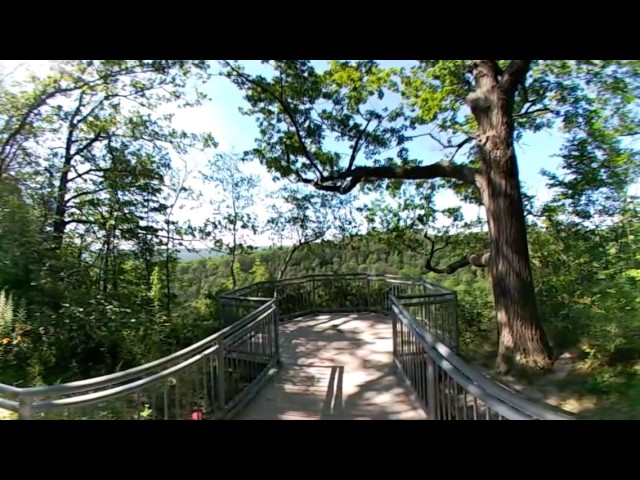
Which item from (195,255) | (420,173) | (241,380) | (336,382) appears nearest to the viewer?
(241,380)

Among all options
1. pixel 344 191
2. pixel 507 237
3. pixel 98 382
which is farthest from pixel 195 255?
pixel 507 237

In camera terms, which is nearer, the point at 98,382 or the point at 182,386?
the point at 98,382

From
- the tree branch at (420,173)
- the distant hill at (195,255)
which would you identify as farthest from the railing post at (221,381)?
the distant hill at (195,255)

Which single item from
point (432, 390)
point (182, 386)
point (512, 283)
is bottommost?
point (432, 390)

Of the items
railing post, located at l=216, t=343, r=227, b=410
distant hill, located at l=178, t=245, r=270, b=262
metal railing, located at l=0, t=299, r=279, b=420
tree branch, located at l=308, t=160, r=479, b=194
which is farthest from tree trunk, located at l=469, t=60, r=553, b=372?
distant hill, located at l=178, t=245, r=270, b=262

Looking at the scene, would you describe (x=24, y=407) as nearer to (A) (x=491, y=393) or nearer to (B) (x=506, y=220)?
(A) (x=491, y=393)

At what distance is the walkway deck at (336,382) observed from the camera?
265 centimetres

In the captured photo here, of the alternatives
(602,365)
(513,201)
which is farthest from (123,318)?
(602,365)

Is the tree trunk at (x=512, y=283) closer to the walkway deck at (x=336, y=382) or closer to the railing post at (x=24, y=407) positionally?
the walkway deck at (x=336, y=382)

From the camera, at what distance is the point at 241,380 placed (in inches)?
119

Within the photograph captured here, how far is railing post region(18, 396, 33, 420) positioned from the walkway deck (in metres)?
1.58

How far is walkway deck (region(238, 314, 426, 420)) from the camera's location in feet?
8.69

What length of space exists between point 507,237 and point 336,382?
269cm
